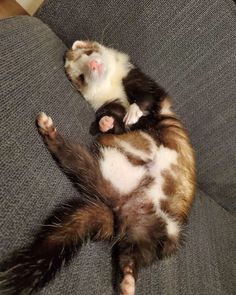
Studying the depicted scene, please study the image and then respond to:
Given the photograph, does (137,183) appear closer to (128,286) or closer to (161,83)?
(128,286)

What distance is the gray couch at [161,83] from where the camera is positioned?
0.85 meters

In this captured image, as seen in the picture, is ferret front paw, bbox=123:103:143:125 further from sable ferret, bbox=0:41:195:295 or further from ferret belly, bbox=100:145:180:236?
ferret belly, bbox=100:145:180:236

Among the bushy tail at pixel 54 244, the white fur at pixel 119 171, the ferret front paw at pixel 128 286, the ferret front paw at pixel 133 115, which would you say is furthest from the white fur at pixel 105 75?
the ferret front paw at pixel 128 286

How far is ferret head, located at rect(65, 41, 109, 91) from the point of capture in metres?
1.35

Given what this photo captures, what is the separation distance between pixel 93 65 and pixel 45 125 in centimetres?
51

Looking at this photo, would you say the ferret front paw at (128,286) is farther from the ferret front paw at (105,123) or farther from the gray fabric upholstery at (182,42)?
the gray fabric upholstery at (182,42)

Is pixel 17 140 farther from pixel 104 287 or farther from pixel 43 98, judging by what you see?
pixel 104 287

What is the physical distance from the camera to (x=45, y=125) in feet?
3.14

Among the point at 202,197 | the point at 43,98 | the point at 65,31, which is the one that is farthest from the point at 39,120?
the point at 202,197

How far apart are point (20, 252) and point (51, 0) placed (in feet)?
3.19

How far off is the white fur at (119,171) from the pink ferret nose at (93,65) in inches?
15.9

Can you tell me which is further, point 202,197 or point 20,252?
point 202,197

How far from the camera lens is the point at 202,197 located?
1.52 m

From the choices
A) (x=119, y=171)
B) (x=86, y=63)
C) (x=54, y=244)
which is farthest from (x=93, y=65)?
(x=54, y=244)
